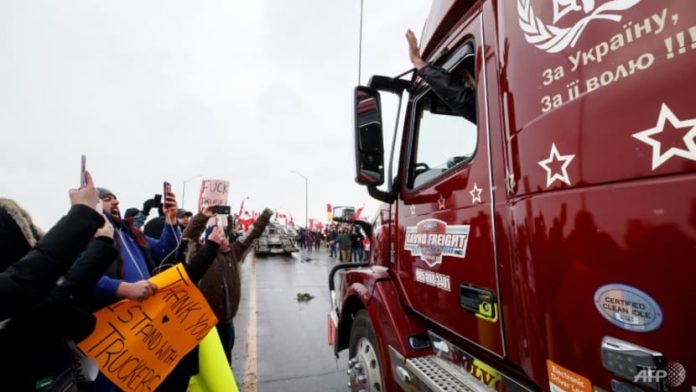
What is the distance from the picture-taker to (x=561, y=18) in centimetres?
125

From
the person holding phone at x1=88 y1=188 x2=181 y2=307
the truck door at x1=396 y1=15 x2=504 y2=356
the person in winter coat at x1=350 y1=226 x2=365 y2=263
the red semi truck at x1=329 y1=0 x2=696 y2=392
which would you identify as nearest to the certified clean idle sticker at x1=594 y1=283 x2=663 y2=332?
the red semi truck at x1=329 y1=0 x2=696 y2=392

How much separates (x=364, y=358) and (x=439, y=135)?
5.63ft

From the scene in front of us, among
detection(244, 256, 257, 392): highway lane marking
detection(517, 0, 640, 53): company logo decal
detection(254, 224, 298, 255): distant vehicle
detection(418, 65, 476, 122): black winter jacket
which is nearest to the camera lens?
detection(517, 0, 640, 53): company logo decal

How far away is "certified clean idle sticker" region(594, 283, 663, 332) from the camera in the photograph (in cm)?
94

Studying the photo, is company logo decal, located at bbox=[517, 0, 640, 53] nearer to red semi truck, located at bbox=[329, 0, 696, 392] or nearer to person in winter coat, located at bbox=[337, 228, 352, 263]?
red semi truck, located at bbox=[329, 0, 696, 392]

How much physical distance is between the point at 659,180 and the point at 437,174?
1246 millimetres

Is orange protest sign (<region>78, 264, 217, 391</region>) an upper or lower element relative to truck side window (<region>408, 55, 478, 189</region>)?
lower

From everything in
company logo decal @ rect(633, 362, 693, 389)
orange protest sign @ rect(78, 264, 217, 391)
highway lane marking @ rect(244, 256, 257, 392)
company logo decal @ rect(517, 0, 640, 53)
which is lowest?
highway lane marking @ rect(244, 256, 257, 392)

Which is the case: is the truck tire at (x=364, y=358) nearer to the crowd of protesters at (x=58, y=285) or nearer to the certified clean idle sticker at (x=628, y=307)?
the crowd of protesters at (x=58, y=285)

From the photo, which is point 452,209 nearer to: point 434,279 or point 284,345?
point 434,279

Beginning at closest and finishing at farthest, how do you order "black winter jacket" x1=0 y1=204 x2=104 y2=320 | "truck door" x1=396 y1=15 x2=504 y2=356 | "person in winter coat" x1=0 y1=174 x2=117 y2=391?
"black winter jacket" x1=0 y1=204 x2=104 y2=320
"person in winter coat" x1=0 y1=174 x2=117 y2=391
"truck door" x1=396 y1=15 x2=504 y2=356

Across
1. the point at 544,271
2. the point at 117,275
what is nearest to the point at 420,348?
the point at 544,271

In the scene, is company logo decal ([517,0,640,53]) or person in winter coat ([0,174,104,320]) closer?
company logo decal ([517,0,640,53])

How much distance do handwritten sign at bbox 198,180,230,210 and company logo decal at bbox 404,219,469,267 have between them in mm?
2132
